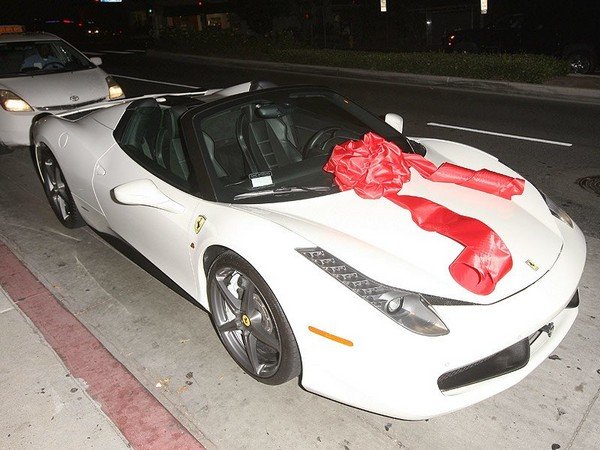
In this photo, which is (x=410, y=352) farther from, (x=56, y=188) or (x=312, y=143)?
(x=56, y=188)

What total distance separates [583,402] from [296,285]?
166 cm

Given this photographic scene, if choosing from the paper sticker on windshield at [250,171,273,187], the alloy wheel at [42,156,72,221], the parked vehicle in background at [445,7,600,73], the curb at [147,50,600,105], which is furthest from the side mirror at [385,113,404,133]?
the parked vehicle in background at [445,7,600,73]

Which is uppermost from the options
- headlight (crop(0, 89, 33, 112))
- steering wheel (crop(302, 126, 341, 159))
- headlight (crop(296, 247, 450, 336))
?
headlight (crop(0, 89, 33, 112))

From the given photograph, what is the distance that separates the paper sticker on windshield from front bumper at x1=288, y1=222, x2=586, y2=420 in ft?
→ 2.87

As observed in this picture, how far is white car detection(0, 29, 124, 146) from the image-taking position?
6773 millimetres

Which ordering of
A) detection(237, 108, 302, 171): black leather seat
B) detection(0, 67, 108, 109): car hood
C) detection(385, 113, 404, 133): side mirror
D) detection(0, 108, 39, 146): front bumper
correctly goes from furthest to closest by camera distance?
1. detection(0, 67, 108, 109): car hood
2. detection(0, 108, 39, 146): front bumper
3. detection(385, 113, 404, 133): side mirror
4. detection(237, 108, 302, 171): black leather seat

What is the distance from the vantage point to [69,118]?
5055 mm

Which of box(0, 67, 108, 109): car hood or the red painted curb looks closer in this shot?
the red painted curb

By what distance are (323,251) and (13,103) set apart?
232 inches

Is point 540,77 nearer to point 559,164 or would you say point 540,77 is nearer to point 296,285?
point 559,164

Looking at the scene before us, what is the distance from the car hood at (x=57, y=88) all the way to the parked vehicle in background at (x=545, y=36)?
35.8 ft

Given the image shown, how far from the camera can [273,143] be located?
12.0 feet

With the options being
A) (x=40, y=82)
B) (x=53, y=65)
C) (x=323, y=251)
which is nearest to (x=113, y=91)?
(x=40, y=82)

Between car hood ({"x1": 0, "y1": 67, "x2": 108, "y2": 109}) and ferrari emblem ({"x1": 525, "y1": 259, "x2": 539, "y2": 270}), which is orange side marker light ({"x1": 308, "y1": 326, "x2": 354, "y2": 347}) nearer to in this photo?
ferrari emblem ({"x1": 525, "y1": 259, "x2": 539, "y2": 270})
